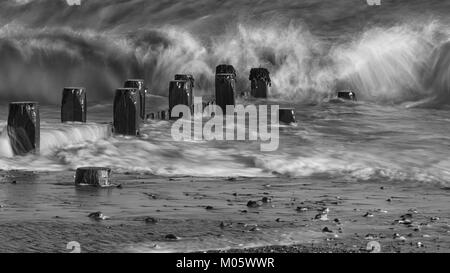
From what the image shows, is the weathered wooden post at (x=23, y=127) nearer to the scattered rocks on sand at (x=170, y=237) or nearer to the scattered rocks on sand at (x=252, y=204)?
the scattered rocks on sand at (x=252, y=204)

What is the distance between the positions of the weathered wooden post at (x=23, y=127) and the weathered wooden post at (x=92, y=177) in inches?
86.3

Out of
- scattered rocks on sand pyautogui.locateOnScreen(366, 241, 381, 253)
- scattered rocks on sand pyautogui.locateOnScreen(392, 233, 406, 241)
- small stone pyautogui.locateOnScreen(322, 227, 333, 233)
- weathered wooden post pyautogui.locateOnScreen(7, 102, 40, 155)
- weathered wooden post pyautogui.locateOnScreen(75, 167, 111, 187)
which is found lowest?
scattered rocks on sand pyautogui.locateOnScreen(392, 233, 406, 241)

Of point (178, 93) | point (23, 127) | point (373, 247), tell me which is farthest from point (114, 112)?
point (373, 247)

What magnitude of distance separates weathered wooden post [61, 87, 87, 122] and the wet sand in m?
3.17

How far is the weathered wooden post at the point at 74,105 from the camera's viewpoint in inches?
683

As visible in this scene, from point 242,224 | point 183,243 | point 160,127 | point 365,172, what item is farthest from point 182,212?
point 160,127

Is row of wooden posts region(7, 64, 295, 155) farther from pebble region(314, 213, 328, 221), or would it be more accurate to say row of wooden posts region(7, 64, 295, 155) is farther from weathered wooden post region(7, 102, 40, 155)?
pebble region(314, 213, 328, 221)

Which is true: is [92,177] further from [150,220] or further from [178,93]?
[178,93]

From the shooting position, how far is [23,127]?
49.7 feet

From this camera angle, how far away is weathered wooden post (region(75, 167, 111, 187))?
13.0 metres

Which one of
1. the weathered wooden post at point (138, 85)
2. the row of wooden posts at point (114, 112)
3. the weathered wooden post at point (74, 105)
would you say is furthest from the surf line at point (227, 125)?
the weathered wooden post at point (74, 105)

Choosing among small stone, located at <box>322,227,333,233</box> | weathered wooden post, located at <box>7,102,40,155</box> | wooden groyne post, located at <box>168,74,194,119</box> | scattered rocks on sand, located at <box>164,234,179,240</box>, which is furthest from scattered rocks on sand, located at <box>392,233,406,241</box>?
wooden groyne post, located at <box>168,74,194,119</box>

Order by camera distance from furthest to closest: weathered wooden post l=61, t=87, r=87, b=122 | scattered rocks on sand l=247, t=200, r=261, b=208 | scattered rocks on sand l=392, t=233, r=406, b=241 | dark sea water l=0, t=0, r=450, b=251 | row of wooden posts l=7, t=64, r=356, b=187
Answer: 1. dark sea water l=0, t=0, r=450, b=251
2. weathered wooden post l=61, t=87, r=87, b=122
3. row of wooden posts l=7, t=64, r=356, b=187
4. scattered rocks on sand l=247, t=200, r=261, b=208
5. scattered rocks on sand l=392, t=233, r=406, b=241

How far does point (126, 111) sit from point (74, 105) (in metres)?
0.72
